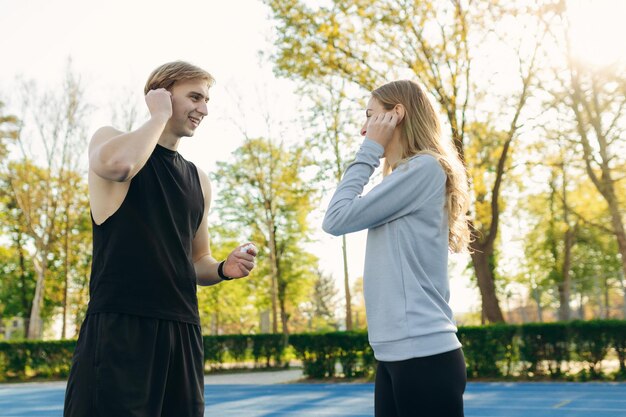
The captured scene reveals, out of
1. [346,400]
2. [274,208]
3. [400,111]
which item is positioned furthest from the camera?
[274,208]

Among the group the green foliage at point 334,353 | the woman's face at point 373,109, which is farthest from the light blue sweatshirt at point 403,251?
the green foliage at point 334,353

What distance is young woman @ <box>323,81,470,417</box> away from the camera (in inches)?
87.7

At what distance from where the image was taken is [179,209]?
8.27 ft

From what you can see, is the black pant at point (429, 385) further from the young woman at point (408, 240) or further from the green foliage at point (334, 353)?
the green foliage at point (334, 353)

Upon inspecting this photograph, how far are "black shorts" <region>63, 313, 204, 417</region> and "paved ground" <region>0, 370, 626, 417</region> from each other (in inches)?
299

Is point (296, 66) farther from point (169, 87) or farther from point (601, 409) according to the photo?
point (169, 87)

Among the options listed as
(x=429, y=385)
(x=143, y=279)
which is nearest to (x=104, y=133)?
(x=143, y=279)

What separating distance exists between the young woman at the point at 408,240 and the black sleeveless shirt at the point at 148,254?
0.56 meters

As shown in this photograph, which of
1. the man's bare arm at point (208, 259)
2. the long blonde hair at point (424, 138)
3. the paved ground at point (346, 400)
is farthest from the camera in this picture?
the paved ground at point (346, 400)

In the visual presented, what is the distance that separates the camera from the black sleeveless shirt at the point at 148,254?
7.53 feet

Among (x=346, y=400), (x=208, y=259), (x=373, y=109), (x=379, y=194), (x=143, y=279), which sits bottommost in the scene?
(x=346, y=400)

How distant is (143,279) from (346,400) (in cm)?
990

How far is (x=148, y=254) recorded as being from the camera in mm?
2342

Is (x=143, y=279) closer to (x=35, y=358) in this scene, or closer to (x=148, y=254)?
(x=148, y=254)
